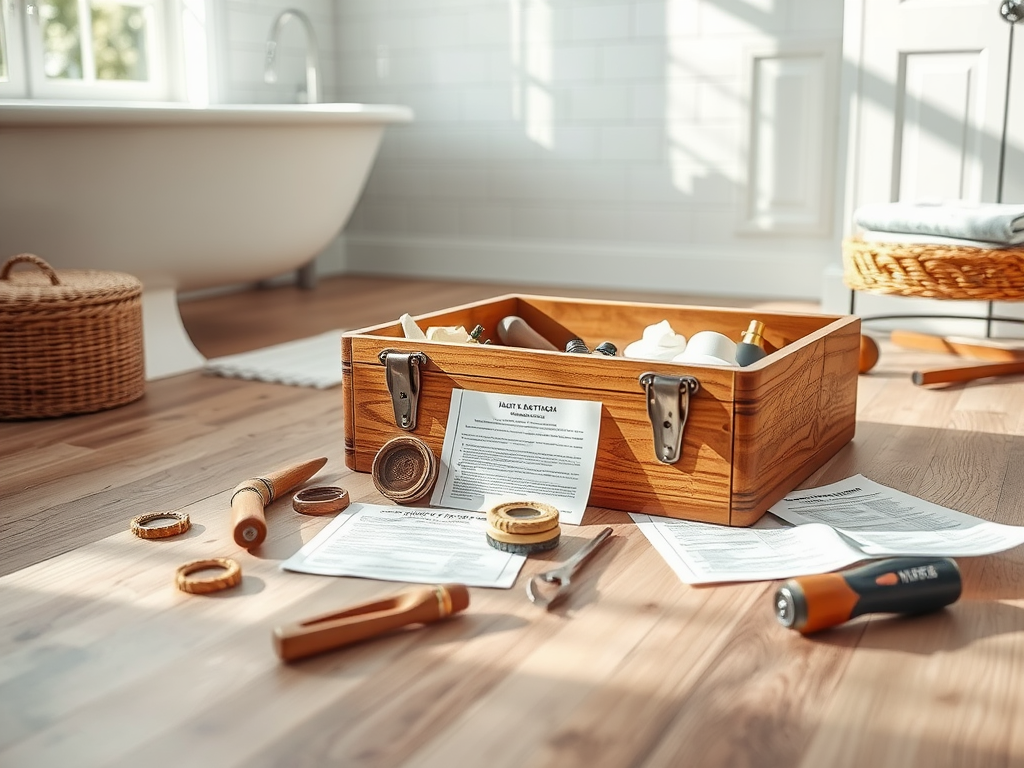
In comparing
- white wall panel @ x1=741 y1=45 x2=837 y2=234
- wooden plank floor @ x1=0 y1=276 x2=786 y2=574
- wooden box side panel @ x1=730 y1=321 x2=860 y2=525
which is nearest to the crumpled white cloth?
wooden box side panel @ x1=730 y1=321 x2=860 y2=525

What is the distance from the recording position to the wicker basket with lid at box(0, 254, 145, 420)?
2.24m

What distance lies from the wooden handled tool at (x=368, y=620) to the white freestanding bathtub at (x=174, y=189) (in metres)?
1.72

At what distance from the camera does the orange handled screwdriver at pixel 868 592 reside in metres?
1.23

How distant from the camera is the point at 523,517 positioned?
4.96 feet

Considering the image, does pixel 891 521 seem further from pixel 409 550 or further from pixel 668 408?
pixel 409 550

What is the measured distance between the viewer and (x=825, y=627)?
4.09 feet

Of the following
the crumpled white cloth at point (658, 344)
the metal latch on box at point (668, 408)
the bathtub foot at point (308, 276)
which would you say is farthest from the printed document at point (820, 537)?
the bathtub foot at point (308, 276)

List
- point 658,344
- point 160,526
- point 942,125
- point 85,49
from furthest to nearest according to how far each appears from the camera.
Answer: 1. point 85,49
2. point 942,125
3. point 658,344
4. point 160,526

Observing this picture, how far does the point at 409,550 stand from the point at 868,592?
0.61 meters

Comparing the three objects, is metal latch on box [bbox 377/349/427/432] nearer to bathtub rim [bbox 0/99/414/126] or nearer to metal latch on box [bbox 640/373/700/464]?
metal latch on box [bbox 640/373/700/464]

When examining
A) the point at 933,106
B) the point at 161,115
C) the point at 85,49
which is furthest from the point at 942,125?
the point at 85,49

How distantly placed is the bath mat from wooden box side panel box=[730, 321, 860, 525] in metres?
1.24

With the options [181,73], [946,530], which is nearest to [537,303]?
[946,530]

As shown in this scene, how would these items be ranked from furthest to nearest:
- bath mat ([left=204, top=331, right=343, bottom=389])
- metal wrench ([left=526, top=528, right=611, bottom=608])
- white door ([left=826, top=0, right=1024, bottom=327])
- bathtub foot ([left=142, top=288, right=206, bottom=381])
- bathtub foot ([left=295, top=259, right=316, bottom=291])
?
bathtub foot ([left=295, top=259, right=316, bottom=291])
white door ([left=826, top=0, right=1024, bottom=327])
bathtub foot ([left=142, top=288, right=206, bottom=381])
bath mat ([left=204, top=331, right=343, bottom=389])
metal wrench ([left=526, top=528, right=611, bottom=608])
